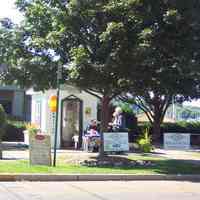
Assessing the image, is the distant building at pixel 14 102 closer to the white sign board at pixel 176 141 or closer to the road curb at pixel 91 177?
the white sign board at pixel 176 141

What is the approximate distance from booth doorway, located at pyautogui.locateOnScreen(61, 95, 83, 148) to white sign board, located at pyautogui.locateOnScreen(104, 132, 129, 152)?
271 inches

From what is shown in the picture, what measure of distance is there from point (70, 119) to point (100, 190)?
15397mm

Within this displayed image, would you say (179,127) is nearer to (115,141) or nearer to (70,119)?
(70,119)

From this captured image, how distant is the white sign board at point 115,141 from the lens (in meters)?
22.9

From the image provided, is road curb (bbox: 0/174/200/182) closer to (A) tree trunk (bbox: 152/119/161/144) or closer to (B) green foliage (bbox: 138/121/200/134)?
(A) tree trunk (bbox: 152/119/161/144)

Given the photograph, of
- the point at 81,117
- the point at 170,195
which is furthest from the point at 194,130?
the point at 170,195

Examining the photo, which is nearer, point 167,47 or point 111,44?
point 167,47

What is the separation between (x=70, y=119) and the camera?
30812mm

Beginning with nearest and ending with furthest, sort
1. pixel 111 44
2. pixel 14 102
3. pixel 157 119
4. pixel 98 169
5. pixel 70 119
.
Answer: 1. pixel 98 169
2. pixel 111 44
3. pixel 70 119
4. pixel 157 119
5. pixel 14 102

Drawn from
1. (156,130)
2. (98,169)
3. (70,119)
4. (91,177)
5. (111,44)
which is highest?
(111,44)

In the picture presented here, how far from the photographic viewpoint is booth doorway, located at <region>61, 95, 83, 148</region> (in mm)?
30438

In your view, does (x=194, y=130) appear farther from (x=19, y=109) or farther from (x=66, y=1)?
(x=66, y=1)

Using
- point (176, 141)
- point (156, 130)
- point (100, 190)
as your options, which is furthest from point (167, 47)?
point (156, 130)

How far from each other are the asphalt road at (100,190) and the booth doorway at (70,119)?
12794mm
